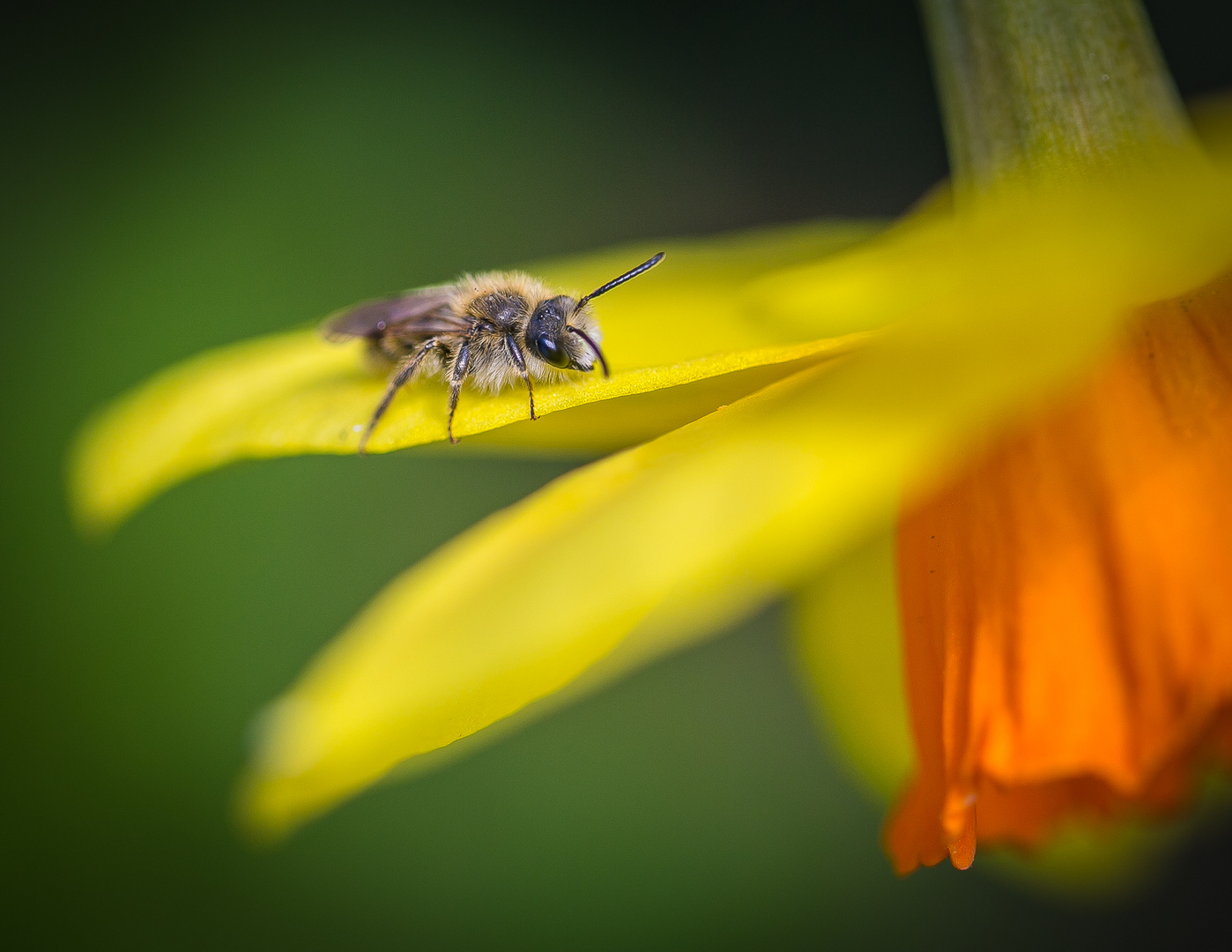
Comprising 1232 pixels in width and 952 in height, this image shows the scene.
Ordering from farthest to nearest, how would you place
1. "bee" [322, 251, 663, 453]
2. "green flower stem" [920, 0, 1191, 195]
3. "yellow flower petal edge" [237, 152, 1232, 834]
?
"bee" [322, 251, 663, 453]
"green flower stem" [920, 0, 1191, 195]
"yellow flower petal edge" [237, 152, 1232, 834]

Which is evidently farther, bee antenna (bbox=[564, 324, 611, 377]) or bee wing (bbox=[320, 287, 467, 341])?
bee wing (bbox=[320, 287, 467, 341])

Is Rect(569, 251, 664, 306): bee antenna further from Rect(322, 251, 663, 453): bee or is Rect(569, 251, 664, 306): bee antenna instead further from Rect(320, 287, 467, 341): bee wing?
Rect(320, 287, 467, 341): bee wing

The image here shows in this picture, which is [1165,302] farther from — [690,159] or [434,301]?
[690,159]

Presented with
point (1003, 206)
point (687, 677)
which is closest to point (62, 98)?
point (687, 677)

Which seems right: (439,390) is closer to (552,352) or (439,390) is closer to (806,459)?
(552,352)

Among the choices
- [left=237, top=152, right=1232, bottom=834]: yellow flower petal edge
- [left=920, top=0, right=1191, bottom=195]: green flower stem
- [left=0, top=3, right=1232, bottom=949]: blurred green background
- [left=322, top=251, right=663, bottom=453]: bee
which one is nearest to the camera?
[left=237, top=152, right=1232, bottom=834]: yellow flower petal edge

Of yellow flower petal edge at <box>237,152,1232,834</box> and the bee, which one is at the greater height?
the bee

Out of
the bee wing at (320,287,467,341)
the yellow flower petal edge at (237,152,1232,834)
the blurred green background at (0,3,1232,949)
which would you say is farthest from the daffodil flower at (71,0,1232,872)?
the blurred green background at (0,3,1232,949)
